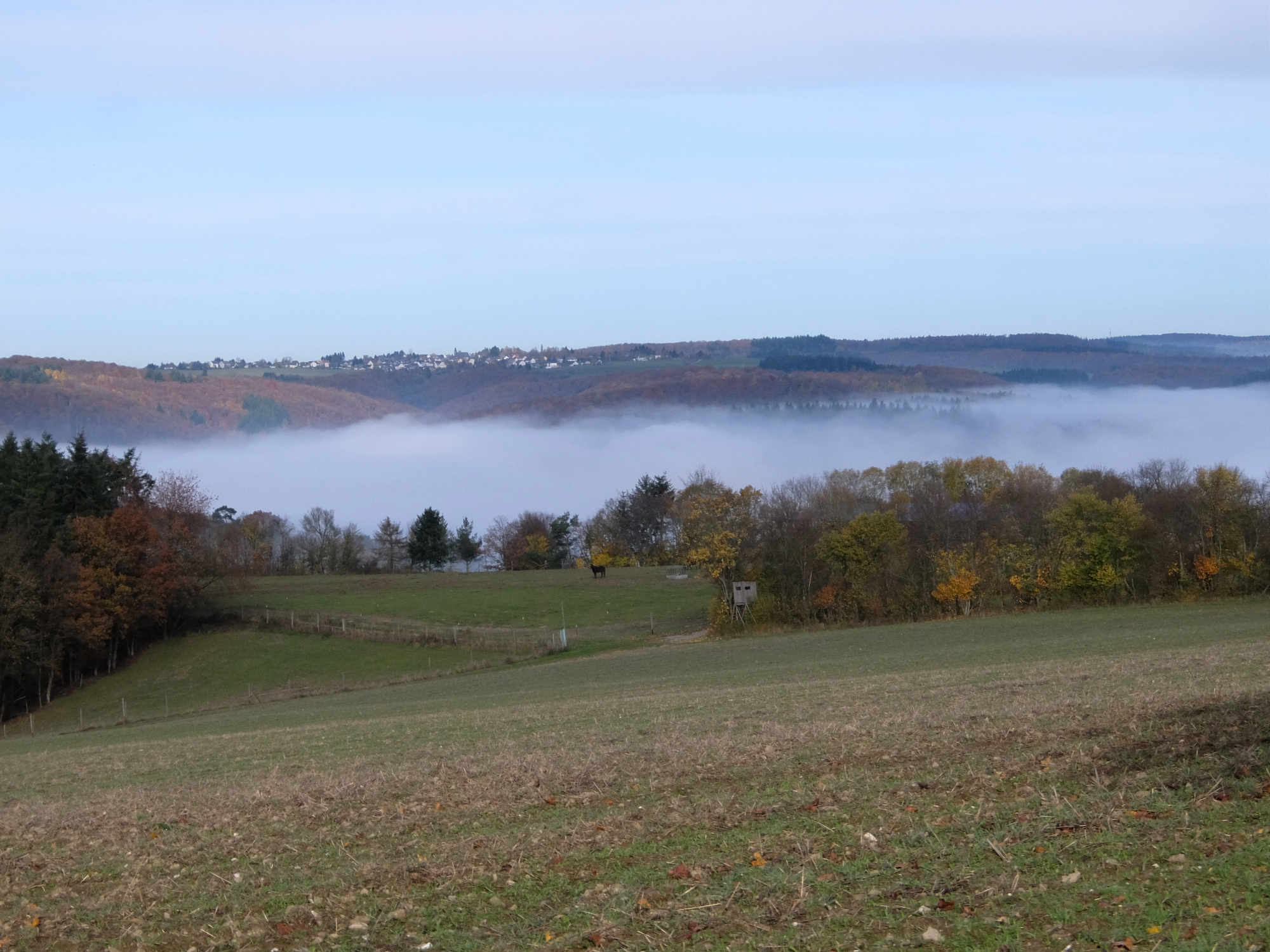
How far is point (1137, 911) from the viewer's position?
7.82m

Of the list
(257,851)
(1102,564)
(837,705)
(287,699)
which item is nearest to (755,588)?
(1102,564)

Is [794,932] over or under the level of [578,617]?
over

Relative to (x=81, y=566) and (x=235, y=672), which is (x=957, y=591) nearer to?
(x=235, y=672)

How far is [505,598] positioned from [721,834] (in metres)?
87.1

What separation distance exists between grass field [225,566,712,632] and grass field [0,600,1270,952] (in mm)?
61239

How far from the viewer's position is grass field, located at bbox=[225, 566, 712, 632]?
86.2m

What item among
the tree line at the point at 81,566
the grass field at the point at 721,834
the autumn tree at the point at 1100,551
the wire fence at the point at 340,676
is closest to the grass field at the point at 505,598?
the wire fence at the point at 340,676

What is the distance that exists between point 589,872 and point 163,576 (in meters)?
79.5

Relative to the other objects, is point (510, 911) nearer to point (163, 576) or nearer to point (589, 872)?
point (589, 872)

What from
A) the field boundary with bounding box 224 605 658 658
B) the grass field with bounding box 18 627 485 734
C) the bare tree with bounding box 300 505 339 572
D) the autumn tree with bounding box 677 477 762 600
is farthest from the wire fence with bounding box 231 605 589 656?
the bare tree with bounding box 300 505 339 572

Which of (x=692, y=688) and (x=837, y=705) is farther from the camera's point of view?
(x=692, y=688)

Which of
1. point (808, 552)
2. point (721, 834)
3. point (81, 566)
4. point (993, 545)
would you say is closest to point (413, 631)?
point (81, 566)

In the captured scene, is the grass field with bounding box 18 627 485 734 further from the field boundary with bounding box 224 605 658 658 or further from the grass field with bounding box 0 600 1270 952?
the grass field with bounding box 0 600 1270 952

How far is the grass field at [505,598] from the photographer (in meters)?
86.2
